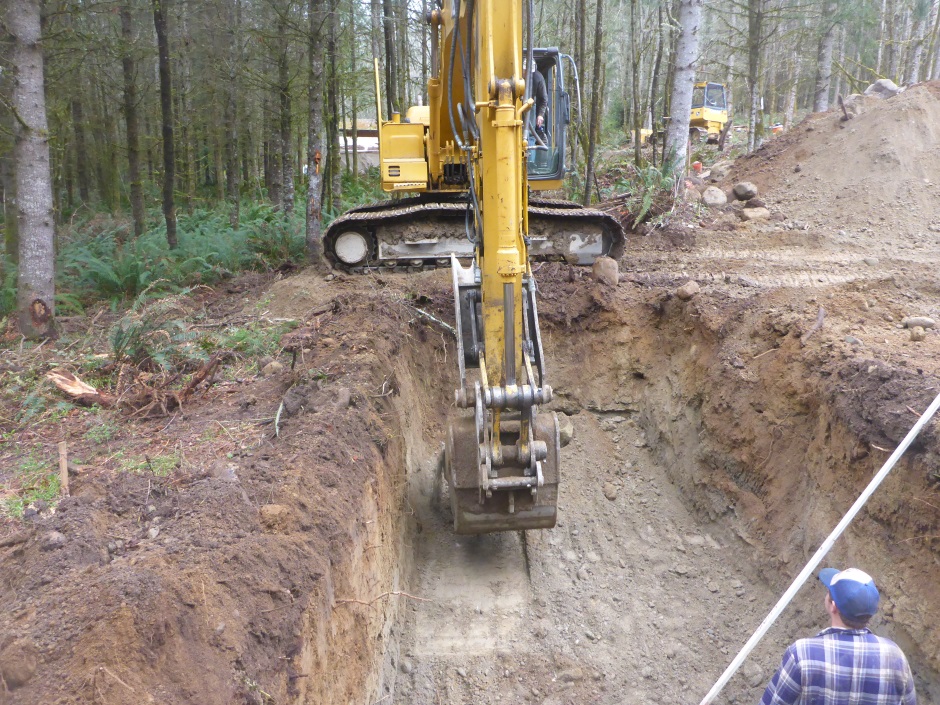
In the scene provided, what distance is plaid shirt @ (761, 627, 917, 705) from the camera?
2992 millimetres

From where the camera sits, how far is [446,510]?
21.7 feet

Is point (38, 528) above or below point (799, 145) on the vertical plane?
below

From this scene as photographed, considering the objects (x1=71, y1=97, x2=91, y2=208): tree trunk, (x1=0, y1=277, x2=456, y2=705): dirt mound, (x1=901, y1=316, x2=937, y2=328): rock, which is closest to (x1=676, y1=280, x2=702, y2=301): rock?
(x1=901, y1=316, x2=937, y2=328): rock

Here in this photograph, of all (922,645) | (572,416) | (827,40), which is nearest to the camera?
(922,645)

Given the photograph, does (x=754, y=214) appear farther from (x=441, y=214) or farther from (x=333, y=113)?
(x=333, y=113)

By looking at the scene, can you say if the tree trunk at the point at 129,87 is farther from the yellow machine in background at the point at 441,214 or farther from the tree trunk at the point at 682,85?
the tree trunk at the point at 682,85

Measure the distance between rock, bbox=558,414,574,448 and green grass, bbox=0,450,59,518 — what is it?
15.2 feet

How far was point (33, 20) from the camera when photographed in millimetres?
6477

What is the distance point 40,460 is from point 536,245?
6.28m

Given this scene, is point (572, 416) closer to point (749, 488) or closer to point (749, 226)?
point (749, 488)

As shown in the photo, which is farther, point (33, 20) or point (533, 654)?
point (33, 20)

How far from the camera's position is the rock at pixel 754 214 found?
11430 mm

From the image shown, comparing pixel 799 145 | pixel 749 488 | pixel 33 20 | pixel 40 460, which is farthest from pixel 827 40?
pixel 40 460

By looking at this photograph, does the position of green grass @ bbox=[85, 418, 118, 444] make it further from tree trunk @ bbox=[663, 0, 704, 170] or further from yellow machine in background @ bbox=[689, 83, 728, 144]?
yellow machine in background @ bbox=[689, 83, 728, 144]
